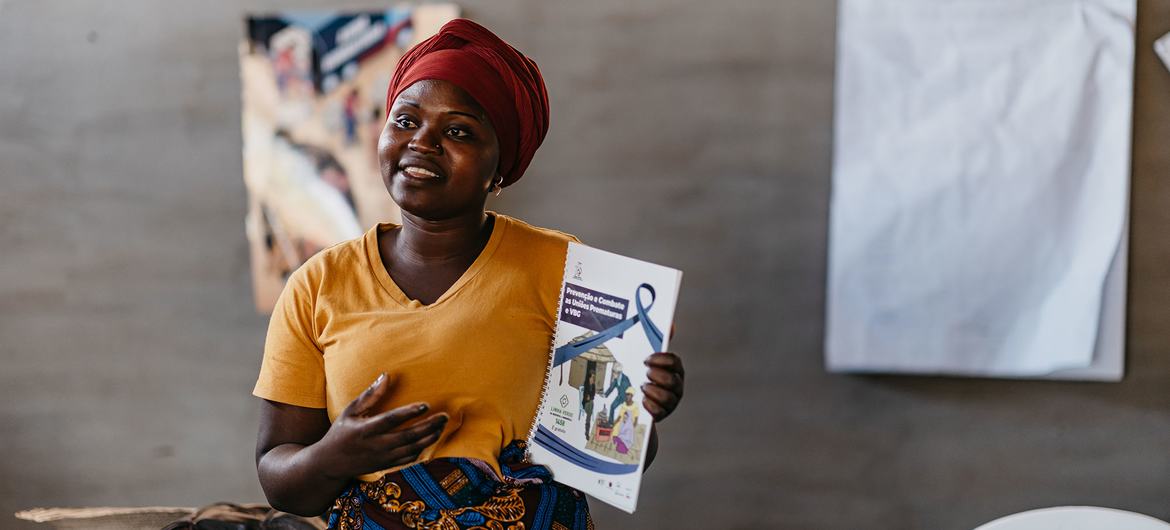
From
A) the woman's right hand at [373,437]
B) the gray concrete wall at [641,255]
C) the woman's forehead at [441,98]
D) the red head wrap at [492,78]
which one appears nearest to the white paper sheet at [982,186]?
the gray concrete wall at [641,255]

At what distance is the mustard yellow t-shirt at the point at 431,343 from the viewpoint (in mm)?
1205

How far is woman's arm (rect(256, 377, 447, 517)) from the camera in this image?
1108 mm

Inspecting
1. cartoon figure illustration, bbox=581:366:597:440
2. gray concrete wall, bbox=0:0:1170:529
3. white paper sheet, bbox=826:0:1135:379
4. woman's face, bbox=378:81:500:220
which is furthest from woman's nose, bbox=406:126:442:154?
white paper sheet, bbox=826:0:1135:379

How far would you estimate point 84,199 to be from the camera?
8.41 feet

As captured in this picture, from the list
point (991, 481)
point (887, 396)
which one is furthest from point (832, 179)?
point (991, 481)

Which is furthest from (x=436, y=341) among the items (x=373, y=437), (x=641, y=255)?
(x=641, y=255)

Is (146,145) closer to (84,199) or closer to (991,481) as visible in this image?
(84,199)

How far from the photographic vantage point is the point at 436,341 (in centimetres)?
121

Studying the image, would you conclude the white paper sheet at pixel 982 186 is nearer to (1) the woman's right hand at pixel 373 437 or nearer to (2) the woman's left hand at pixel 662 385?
(2) the woman's left hand at pixel 662 385

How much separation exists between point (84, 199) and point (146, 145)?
0.25 m

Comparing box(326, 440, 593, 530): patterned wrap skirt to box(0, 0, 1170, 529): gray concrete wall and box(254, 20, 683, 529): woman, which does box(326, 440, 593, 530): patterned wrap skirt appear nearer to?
box(254, 20, 683, 529): woman

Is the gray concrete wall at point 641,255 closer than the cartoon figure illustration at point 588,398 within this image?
No

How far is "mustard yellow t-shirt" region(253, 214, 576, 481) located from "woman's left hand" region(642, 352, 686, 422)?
0.57ft

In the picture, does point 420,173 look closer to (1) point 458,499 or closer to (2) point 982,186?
(1) point 458,499
